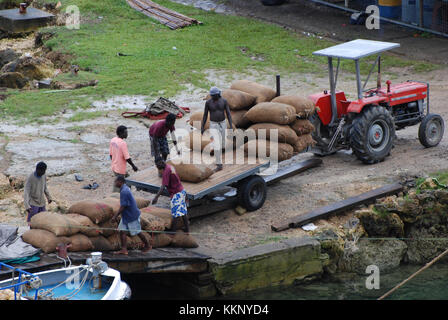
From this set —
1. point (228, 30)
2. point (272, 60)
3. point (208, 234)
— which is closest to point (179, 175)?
point (208, 234)

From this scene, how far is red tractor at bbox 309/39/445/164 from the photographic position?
1386 centimetres

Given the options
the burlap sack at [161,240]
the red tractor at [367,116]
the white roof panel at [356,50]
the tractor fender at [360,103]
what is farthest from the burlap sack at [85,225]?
the white roof panel at [356,50]

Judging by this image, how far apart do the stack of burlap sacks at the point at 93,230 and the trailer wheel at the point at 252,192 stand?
146 cm

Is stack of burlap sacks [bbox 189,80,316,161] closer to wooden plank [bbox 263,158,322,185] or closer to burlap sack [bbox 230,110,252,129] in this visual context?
burlap sack [bbox 230,110,252,129]

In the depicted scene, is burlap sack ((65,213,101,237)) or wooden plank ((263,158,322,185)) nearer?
burlap sack ((65,213,101,237))

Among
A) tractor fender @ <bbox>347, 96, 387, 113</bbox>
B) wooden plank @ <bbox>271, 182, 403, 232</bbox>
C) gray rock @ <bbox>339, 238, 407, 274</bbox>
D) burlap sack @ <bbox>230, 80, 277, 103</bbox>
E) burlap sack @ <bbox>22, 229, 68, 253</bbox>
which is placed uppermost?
burlap sack @ <bbox>230, 80, 277, 103</bbox>

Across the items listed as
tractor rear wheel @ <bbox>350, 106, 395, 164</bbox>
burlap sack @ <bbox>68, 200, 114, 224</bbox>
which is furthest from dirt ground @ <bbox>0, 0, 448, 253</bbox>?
burlap sack @ <bbox>68, 200, 114, 224</bbox>

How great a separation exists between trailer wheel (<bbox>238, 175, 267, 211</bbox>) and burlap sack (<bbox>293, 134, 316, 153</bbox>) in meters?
0.98

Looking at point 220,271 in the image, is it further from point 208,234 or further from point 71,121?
point 71,121

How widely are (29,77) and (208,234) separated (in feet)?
41.3

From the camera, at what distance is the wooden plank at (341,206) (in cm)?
1157

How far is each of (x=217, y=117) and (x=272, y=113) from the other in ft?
3.40

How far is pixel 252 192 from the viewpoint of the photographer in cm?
1226

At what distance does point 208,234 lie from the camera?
11.4 metres
